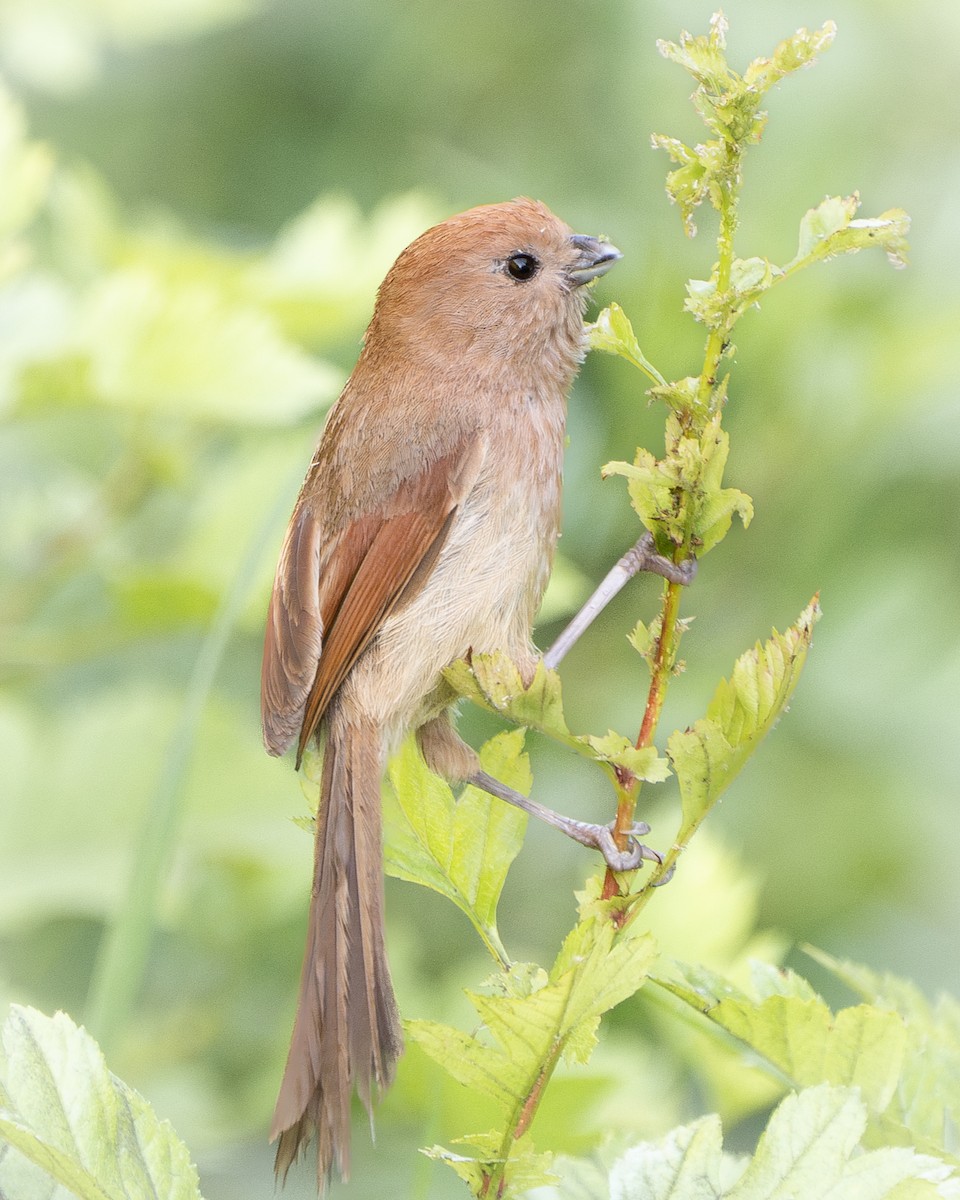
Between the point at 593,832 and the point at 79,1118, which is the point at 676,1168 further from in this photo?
the point at 593,832

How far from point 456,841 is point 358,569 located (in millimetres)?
782

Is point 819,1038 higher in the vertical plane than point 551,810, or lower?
lower

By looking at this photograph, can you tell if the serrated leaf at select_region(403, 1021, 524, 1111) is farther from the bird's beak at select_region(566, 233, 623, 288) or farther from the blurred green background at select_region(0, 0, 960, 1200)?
the bird's beak at select_region(566, 233, 623, 288)

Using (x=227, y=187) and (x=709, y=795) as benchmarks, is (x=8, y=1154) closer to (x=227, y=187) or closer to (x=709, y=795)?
(x=709, y=795)

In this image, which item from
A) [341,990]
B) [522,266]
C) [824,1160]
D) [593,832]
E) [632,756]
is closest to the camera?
[824,1160]

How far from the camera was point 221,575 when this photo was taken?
223 cm

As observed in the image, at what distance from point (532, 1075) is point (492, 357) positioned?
1.20 m

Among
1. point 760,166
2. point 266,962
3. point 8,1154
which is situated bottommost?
point 8,1154

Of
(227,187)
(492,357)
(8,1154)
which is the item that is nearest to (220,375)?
(492,357)

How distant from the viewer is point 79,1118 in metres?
0.94

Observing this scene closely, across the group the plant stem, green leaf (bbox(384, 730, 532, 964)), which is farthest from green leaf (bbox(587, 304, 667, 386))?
green leaf (bbox(384, 730, 532, 964))

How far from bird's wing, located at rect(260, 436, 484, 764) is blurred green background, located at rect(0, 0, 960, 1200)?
0.07 metres

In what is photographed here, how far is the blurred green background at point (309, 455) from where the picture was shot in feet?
6.45

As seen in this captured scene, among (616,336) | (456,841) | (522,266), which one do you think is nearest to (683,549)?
(616,336)
